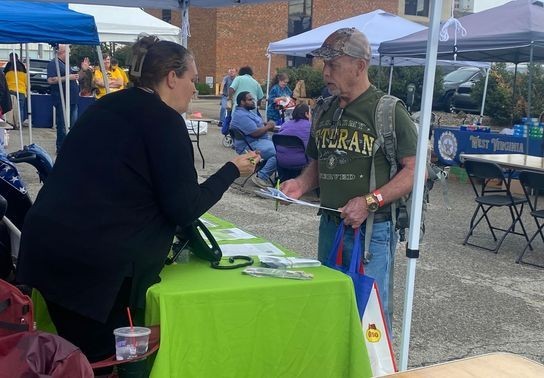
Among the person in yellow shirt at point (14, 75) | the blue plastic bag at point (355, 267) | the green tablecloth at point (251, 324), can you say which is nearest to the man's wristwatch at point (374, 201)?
the blue plastic bag at point (355, 267)

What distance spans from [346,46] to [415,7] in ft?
138

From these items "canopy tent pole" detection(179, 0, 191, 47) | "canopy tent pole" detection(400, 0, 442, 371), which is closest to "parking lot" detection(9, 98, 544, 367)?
"canopy tent pole" detection(400, 0, 442, 371)

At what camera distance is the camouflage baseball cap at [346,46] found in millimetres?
3041

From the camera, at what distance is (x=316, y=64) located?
3130 centimetres

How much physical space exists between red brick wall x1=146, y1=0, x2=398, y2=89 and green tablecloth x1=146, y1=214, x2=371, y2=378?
29.7m

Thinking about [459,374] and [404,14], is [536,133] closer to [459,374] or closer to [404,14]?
[459,374]

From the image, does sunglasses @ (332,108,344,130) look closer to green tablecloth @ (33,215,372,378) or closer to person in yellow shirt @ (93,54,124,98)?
green tablecloth @ (33,215,372,378)

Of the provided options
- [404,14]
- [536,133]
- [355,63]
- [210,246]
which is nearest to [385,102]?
[355,63]

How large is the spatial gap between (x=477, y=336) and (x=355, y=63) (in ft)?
8.24

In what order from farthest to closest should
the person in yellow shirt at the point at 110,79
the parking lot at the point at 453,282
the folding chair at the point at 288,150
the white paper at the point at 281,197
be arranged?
the person in yellow shirt at the point at 110,79
the folding chair at the point at 288,150
the parking lot at the point at 453,282
the white paper at the point at 281,197

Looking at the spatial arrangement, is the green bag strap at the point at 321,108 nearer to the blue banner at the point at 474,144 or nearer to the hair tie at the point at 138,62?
the hair tie at the point at 138,62

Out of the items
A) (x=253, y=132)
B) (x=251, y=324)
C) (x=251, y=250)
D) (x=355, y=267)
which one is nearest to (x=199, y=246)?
(x=251, y=250)

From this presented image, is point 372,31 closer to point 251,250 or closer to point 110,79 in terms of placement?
point 110,79

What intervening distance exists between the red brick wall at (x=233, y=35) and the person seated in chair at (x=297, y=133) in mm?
23357
